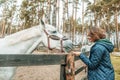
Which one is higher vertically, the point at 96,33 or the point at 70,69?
the point at 96,33

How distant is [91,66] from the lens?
4.57 meters

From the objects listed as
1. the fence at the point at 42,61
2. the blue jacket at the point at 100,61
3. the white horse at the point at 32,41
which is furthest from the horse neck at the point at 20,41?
the blue jacket at the point at 100,61

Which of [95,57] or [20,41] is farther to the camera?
[20,41]

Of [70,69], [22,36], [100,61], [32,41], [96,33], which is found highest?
[96,33]

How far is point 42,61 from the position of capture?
15.2 feet

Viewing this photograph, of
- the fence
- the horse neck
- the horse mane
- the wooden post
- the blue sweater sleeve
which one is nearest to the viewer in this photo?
the fence

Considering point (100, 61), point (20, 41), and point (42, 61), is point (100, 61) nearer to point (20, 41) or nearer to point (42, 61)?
point (42, 61)

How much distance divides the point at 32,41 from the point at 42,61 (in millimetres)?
2290

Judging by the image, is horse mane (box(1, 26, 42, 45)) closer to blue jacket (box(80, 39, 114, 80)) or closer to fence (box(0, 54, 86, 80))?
fence (box(0, 54, 86, 80))

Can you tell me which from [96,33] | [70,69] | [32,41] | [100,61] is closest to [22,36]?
[32,41]

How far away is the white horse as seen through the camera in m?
6.50

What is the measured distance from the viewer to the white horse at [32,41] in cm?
650

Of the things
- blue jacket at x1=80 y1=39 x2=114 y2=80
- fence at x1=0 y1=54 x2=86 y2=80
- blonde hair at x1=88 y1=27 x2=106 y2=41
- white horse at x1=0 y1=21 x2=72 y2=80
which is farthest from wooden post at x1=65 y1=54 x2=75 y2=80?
white horse at x1=0 y1=21 x2=72 y2=80

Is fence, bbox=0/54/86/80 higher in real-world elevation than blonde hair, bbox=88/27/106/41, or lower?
lower
